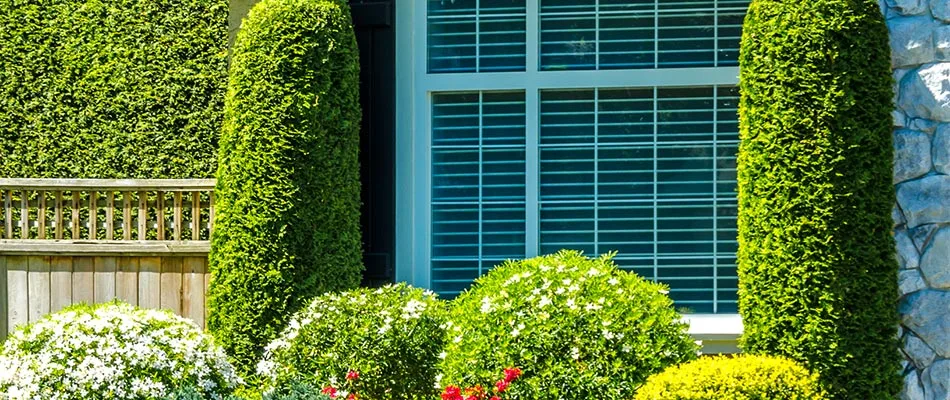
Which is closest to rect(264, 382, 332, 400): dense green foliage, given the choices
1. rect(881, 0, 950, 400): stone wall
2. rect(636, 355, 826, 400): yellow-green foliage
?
rect(636, 355, 826, 400): yellow-green foliage

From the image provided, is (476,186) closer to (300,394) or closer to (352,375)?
(352,375)

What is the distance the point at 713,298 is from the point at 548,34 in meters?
1.98

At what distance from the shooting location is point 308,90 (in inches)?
263

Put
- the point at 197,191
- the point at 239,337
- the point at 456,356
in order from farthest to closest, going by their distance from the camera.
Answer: the point at 197,191 → the point at 239,337 → the point at 456,356

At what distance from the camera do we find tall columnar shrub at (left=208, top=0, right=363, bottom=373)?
661 cm

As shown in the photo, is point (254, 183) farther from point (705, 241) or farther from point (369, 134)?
point (705, 241)

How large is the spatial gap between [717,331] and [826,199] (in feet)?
4.00

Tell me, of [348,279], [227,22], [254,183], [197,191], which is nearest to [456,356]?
[348,279]

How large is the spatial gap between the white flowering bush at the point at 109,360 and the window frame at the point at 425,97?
171 cm

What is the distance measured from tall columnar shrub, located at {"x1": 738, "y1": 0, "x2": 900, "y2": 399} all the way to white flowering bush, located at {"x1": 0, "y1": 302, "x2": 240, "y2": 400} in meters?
3.00

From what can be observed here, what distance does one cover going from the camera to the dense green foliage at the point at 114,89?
24.2 feet

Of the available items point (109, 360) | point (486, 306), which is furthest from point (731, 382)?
point (109, 360)

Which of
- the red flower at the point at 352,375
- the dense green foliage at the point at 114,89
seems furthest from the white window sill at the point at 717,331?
the dense green foliage at the point at 114,89

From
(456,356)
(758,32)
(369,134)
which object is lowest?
(456,356)
